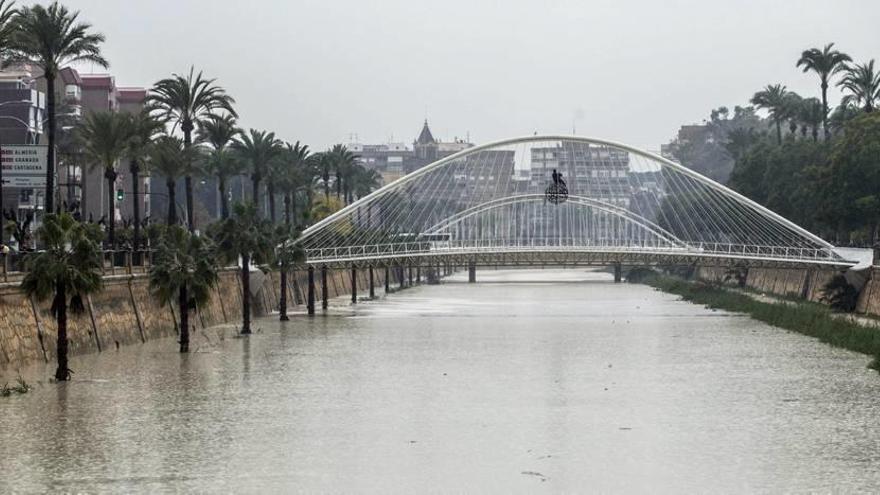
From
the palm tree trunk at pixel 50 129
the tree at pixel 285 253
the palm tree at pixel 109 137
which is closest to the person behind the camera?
the palm tree trunk at pixel 50 129

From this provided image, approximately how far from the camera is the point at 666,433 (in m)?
46.4

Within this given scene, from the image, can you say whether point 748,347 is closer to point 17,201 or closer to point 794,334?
point 794,334

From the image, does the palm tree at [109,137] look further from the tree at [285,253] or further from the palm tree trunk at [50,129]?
the tree at [285,253]

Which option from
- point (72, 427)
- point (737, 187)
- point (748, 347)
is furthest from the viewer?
point (737, 187)

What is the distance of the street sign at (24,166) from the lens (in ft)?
284

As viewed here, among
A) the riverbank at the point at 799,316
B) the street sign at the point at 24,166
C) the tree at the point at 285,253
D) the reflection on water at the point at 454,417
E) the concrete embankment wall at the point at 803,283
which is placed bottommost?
the reflection on water at the point at 454,417

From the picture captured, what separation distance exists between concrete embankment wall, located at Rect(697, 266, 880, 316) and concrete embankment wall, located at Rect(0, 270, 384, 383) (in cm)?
3683

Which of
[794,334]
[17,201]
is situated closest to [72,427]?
[794,334]

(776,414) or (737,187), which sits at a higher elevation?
(737,187)

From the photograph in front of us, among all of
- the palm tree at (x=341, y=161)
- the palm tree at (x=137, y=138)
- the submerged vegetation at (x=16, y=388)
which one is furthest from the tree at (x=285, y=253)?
the palm tree at (x=341, y=161)

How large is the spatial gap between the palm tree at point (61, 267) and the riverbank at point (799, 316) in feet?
101

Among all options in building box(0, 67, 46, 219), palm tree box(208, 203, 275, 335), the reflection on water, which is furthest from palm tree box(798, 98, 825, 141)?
palm tree box(208, 203, 275, 335)

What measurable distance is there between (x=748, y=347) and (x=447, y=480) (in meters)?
41.8

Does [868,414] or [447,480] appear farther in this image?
[868,414]
